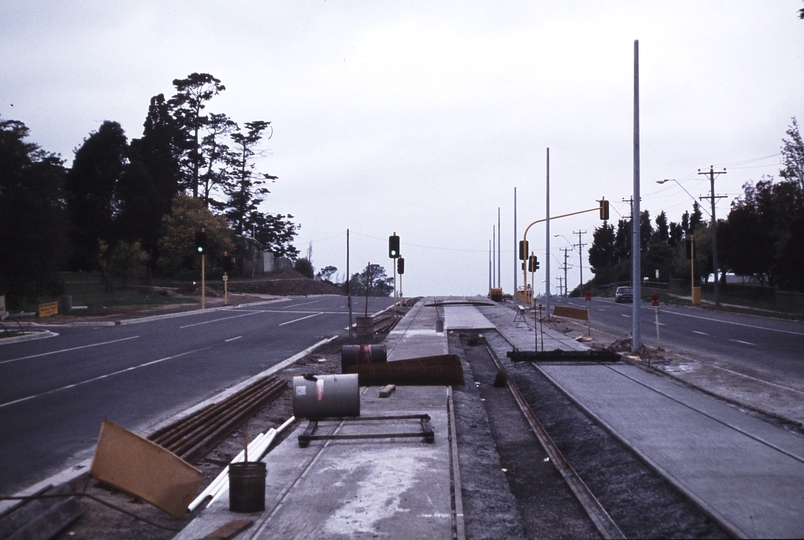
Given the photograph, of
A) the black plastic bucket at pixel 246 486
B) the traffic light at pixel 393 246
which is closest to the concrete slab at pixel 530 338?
the traffic light at pixel 393 246

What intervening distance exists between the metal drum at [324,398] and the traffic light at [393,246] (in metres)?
25.3

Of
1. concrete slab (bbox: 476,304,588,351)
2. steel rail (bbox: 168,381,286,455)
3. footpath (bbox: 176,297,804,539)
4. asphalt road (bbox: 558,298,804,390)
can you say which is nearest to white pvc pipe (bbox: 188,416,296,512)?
footpath (bbox: 176,297,804,539)

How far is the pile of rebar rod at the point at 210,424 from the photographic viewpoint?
9562 millimetres

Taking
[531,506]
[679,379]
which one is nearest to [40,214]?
[679,379]

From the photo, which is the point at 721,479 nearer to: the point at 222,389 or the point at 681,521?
the point at 681,521

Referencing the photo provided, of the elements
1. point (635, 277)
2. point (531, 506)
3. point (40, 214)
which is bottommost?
point (531, 506)

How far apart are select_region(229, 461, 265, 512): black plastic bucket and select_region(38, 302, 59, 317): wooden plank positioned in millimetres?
34531

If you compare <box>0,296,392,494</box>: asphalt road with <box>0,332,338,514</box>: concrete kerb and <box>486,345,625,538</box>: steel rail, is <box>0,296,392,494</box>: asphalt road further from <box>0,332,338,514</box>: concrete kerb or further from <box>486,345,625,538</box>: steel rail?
<box>486,345,625,538</box>: steel rail

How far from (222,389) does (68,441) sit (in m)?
4.91

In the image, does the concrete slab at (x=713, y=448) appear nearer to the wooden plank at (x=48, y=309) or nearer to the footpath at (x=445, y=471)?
the footpath at (x=445, y=471)

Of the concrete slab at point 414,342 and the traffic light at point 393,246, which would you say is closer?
the concrete slab at point 414,342

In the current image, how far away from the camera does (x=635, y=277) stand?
20.9 meters

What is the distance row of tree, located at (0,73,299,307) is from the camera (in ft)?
117

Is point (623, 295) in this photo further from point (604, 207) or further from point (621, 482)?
point (621, 482)
